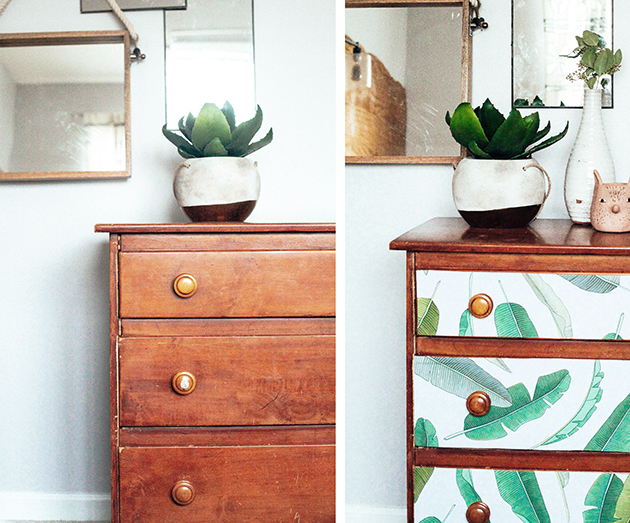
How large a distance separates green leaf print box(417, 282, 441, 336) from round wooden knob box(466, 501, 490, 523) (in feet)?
0.73

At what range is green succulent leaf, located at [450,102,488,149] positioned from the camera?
2.79ft

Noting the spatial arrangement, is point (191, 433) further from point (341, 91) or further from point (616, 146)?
point (616, 146)

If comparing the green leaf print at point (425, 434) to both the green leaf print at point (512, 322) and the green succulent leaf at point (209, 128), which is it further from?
the green succulent leaf at point (209, 128)

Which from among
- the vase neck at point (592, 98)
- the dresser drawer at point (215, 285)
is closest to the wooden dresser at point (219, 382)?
the dresser drawer at point (215, 285)

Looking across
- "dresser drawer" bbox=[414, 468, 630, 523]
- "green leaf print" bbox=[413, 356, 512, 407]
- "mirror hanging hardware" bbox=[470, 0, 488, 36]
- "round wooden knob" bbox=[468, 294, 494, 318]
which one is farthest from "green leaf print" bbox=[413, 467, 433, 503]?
"mirror hanging hardware" bbox=[470, 0, 488, 36]

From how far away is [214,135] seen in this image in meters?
0.82

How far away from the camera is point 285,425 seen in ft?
2.67

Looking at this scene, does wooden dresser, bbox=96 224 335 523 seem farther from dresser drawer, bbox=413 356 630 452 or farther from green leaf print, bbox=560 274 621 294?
green leaf print, bbox=560 274 621 294

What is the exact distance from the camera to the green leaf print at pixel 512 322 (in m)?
0.74

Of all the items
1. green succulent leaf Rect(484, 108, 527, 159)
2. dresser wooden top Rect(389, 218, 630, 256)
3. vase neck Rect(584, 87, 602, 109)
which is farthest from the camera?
vase neck Rect(584, 87, 602, 109)

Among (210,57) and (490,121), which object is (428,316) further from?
(210,57)

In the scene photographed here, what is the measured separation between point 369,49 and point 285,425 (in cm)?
62

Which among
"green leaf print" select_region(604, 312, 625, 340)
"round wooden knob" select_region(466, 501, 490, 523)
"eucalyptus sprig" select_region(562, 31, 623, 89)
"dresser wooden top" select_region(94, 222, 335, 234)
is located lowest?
"round wooden knob" select_region(466, 501, 490, 523)

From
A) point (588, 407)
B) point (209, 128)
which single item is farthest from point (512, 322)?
point (209, 128)
